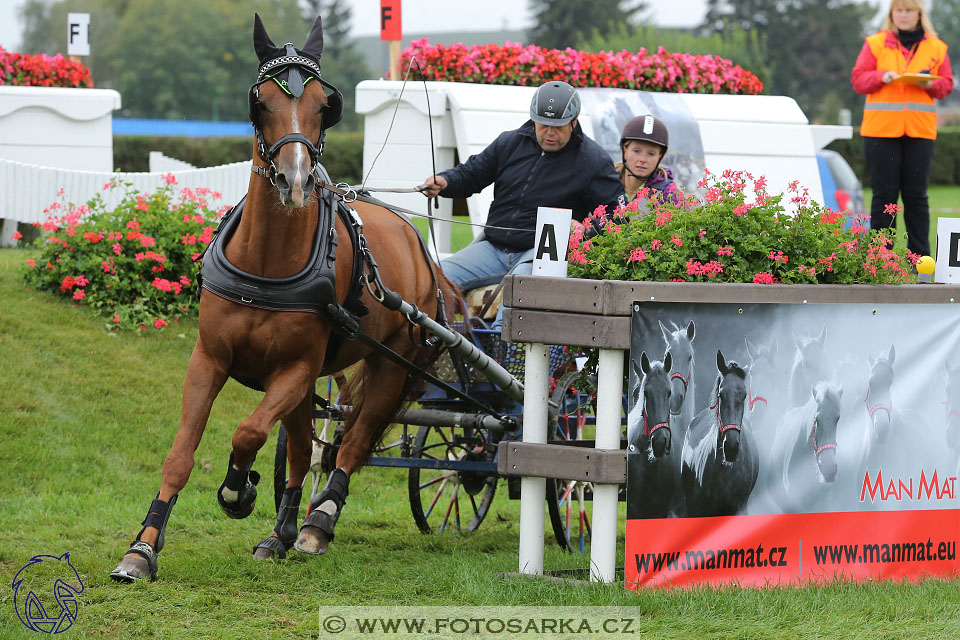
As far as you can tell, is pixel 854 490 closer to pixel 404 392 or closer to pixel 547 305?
pixel 547 305

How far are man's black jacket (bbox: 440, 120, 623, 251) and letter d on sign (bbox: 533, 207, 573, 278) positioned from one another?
1.26 m

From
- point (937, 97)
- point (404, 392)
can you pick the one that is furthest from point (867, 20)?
point (404, 392)

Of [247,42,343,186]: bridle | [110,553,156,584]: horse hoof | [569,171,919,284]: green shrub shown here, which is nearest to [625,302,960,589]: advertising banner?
[569,171,919,284]: green shrub

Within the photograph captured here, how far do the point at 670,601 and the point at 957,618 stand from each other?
1.03m

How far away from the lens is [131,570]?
4.48 m

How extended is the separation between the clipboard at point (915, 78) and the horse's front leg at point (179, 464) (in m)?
5.97

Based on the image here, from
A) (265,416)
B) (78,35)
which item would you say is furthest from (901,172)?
(78,35)

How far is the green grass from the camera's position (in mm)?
4180

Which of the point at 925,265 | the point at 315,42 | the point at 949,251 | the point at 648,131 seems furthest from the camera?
the point at 648,131

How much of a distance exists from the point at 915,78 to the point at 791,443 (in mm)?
4897

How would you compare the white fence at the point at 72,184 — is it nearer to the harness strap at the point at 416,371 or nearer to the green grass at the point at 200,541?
the green grass at the point at 200,541

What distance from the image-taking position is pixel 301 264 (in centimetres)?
467

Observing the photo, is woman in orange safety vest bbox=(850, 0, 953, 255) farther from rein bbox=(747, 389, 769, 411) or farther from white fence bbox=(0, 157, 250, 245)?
white fence bbox=(0, 157, 250, 245)

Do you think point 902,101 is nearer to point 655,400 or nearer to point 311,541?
point 655,400
